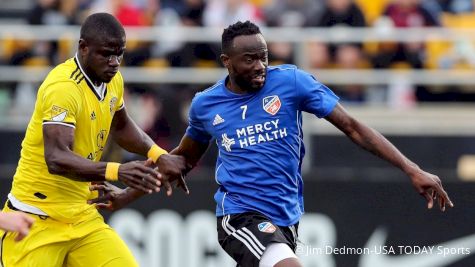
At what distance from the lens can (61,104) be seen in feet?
25.5

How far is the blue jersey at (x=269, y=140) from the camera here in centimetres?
805

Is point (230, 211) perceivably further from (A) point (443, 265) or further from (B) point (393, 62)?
(B) point (393, 62)

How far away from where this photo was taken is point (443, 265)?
1205 centimetres

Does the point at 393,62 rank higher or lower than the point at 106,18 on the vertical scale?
lower

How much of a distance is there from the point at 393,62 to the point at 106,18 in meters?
6.49

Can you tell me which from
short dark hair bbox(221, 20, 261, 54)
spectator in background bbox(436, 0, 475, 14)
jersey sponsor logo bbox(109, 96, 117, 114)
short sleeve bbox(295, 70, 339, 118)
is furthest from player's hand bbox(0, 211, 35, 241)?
spectator in background bbox(436, 0, 475, 14)

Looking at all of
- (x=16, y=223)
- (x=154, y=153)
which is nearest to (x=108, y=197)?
(x=154, y=153)

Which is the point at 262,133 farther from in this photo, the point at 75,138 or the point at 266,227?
the point at 75,138

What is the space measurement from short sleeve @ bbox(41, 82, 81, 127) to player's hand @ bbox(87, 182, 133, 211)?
2.75ft

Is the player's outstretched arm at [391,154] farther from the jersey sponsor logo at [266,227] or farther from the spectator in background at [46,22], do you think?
the spectator in background at [46,22]

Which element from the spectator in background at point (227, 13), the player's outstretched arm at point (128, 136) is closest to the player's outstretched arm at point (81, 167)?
the player's outstretched arm at point (128, 136)

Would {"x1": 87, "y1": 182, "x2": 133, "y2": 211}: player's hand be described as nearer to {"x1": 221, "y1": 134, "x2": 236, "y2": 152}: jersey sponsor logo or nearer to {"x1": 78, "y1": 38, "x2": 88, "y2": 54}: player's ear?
{"x1": 221, "y1": 134, "x2": 236, "y2": 152}: jersey sponsor logo

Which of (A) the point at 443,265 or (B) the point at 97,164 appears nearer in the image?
(B) the point at 97,164

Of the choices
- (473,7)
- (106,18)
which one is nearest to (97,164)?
(106,18)
